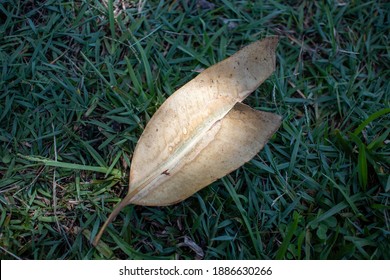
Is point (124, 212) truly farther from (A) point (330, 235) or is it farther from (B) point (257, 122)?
(A) point (330, 235)

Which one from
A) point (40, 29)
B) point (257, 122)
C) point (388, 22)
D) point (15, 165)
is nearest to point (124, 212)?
point (15, 165)

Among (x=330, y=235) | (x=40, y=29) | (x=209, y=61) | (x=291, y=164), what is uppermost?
(x=40, y=29)

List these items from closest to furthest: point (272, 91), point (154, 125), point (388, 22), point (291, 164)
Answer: point (154, 125), point (291, 164), point (272, 91), point (388, 22)

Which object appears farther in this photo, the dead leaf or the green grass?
the green grass

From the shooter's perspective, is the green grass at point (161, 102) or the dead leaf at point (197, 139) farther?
the green grass at point (161, 102)
